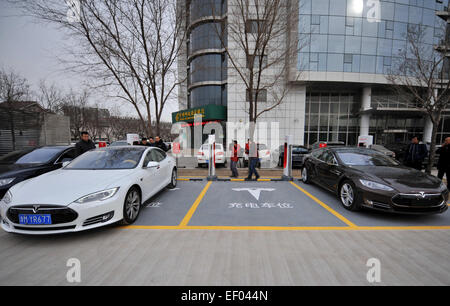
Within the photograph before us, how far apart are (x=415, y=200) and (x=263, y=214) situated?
2879 mm

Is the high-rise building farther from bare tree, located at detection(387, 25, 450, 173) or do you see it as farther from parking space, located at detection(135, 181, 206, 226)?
parking space, located at detection(135, 181, 206, 226)

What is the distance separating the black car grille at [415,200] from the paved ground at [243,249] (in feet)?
1.29

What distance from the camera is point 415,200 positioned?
336 centimetres

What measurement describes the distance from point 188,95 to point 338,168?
25.4 metres

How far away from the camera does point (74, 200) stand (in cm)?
268

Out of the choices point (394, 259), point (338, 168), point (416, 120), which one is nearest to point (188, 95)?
point (338, 168)

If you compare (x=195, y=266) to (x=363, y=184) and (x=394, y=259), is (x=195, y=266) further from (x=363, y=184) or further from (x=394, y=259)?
(x=363, y=184)

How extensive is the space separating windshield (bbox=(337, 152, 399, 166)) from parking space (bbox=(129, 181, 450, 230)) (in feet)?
3.71

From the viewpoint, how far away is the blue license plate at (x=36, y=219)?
8.57 feet

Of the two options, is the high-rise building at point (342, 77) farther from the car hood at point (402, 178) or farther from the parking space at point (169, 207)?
the car hood at point (402, 178)

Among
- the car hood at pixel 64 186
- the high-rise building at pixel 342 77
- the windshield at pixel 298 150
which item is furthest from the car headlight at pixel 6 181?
the high-rise building at pixel 342 77

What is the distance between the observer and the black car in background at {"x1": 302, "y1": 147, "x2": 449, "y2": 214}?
133 inches

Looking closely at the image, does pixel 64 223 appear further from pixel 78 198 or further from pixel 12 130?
pixel 12 130

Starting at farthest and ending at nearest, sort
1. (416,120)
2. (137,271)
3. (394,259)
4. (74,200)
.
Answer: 1. (416,120)
2. (74,200)
3. (394,259)
4. (137,271)
